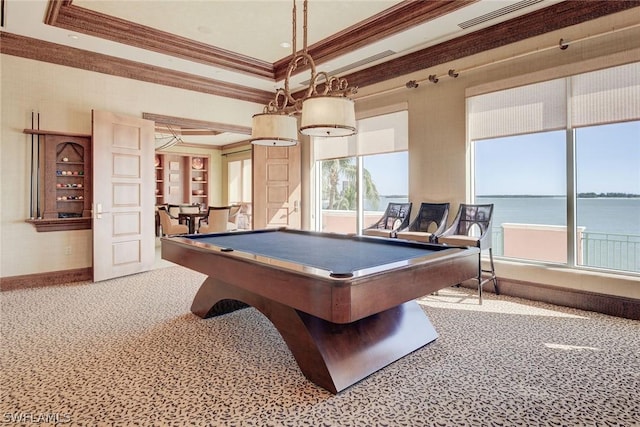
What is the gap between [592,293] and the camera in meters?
3.54

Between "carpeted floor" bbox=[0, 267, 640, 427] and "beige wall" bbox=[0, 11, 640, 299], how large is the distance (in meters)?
1.12

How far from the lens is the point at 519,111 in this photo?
4.07 meters

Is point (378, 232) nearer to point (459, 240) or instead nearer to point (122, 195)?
point (459, 240)

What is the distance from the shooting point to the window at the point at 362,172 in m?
5.35

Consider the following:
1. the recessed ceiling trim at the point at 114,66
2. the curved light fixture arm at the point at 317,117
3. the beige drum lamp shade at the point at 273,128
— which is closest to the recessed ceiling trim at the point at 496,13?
the curved light fixture arm at the point at 317,117

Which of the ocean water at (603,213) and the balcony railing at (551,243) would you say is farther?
the balcony railing at (551,243)

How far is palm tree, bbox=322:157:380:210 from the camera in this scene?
243 inches

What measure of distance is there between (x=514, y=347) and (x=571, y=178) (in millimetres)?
2094

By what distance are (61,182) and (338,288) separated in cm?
481

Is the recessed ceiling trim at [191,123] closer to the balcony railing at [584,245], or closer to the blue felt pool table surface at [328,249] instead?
the blue felt pool table surface at [328,249]

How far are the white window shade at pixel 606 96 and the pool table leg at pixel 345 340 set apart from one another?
8.96 ft

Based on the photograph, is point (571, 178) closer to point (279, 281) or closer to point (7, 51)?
point (279, 281)

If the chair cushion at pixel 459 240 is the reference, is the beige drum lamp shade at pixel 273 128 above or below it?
above

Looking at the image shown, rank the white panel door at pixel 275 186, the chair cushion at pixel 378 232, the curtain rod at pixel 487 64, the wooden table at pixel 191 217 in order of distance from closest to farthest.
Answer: the curtain rod at pixel 487 64, the chair cushion at pixel 378 232, the white panel door at pixel 275 186, the wooden table at pixel 191 217
